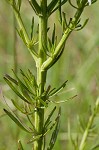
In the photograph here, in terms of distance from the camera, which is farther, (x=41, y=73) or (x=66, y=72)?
(x=66, y=72)

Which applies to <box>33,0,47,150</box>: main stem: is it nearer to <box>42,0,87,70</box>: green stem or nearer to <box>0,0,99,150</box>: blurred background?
<box>42,0,87,70</box>: green stem

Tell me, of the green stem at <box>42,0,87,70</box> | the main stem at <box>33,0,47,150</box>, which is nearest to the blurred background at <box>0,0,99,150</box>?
the main stem at <box>33,0,47,150</box>

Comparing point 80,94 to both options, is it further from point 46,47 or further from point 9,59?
point 46,47

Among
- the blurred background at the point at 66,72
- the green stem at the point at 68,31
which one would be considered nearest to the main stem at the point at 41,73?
the green stem at the point at 68,31

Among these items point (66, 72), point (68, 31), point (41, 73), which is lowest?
point (66, 72)

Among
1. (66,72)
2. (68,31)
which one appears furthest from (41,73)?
(66,72)

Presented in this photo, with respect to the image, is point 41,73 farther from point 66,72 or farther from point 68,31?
point 66,72

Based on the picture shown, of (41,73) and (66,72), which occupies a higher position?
(41,73)

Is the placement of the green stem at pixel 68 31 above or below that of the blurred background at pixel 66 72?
above

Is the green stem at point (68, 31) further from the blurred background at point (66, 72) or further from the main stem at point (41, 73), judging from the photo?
the blurred background at point (66, 72)
